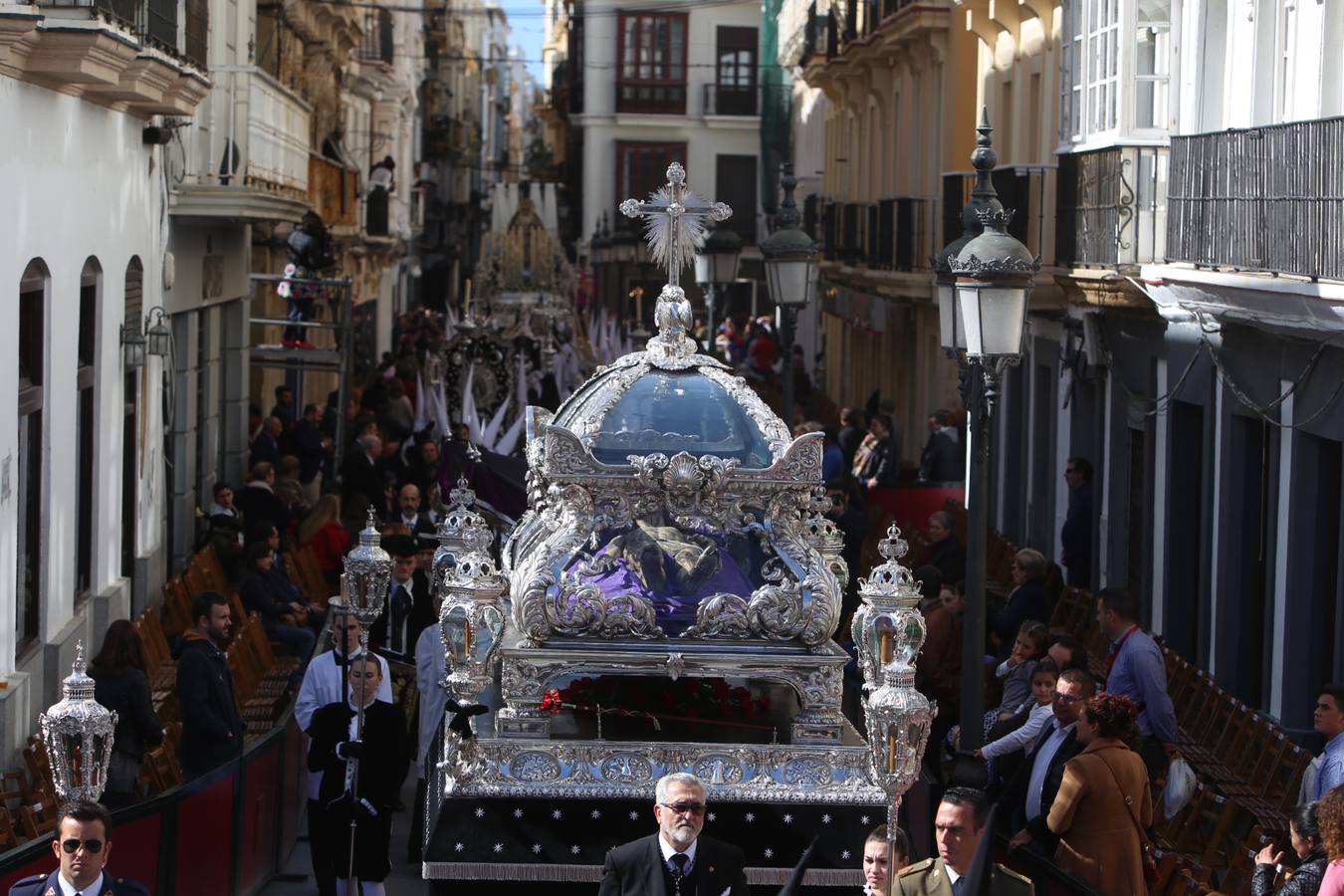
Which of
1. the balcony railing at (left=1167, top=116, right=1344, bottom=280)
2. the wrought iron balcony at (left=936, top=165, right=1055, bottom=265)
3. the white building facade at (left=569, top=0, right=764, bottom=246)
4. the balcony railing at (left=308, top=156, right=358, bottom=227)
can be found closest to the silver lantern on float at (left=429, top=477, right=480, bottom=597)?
the balcony railing at (left=1167, top=116, right=1344, bottom=280)

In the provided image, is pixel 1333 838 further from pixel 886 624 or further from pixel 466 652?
pixel 466 652

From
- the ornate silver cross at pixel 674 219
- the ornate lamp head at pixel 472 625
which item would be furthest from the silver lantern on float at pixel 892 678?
the ornate silver cross at pixel 674 219

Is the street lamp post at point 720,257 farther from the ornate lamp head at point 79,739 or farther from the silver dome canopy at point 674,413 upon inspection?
the ornate lamp head at point 79,739

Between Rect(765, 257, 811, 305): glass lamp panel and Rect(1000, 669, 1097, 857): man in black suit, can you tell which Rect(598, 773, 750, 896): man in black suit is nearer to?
Rect(1000, 669, 1097, 857): man in black suit

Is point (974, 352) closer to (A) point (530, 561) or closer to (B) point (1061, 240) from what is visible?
(A) point (530, 561)

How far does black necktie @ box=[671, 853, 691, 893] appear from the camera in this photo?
7625 mm

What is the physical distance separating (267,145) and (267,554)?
25.2 feet

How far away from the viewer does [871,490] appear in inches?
859

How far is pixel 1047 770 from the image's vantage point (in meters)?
9.59

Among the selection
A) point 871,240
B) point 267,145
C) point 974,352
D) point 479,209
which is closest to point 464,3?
point 479,209

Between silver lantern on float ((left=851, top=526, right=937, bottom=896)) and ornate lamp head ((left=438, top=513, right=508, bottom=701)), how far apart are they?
4.78 feet

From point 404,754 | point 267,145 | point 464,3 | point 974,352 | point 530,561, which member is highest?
point 464,3

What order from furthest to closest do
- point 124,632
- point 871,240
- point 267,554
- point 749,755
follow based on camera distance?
point 871,240 < point 267,554 < point 124,632 < point 749,755

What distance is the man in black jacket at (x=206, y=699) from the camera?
11859 mm
